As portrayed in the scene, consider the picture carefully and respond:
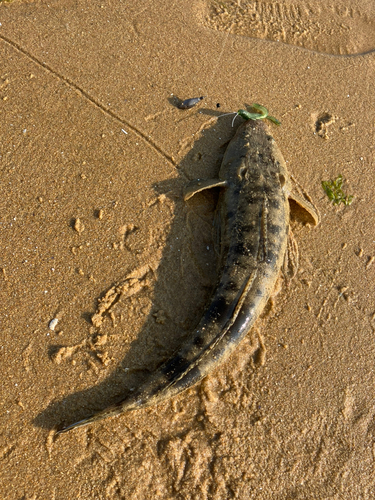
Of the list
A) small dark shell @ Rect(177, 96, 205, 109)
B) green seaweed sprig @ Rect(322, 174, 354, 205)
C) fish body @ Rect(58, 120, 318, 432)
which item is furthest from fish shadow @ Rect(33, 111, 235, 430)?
green seaweed sprig @ Rect(322, 174, 354, 205)

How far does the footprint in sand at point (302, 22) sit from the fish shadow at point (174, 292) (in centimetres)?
199

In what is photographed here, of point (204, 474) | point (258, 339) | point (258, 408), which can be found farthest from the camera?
point (258, 339)

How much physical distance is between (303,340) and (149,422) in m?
1.63

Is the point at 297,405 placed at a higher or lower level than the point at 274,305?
lower

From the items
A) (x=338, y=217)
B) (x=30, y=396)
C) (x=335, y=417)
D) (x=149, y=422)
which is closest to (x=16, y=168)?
(x=30, y=396)

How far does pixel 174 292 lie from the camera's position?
3.43 meters

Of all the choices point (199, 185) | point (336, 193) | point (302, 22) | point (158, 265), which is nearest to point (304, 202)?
point (336, 193)

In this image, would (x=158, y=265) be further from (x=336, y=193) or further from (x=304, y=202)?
(x=336, y=193)

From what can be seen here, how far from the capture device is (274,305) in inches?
141

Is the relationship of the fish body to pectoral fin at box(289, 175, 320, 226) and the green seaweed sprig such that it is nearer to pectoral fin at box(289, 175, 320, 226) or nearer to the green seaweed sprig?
pectoral fin at box(289, 175, 320, 226)

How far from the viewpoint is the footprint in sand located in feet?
16.7

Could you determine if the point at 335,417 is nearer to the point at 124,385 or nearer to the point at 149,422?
the point at 149,422

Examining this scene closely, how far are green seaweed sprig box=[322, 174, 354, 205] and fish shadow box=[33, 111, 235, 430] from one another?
4.26 feet

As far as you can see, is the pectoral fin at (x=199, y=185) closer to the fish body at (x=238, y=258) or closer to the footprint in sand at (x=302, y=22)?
the fish body at (x=238, y=258)
